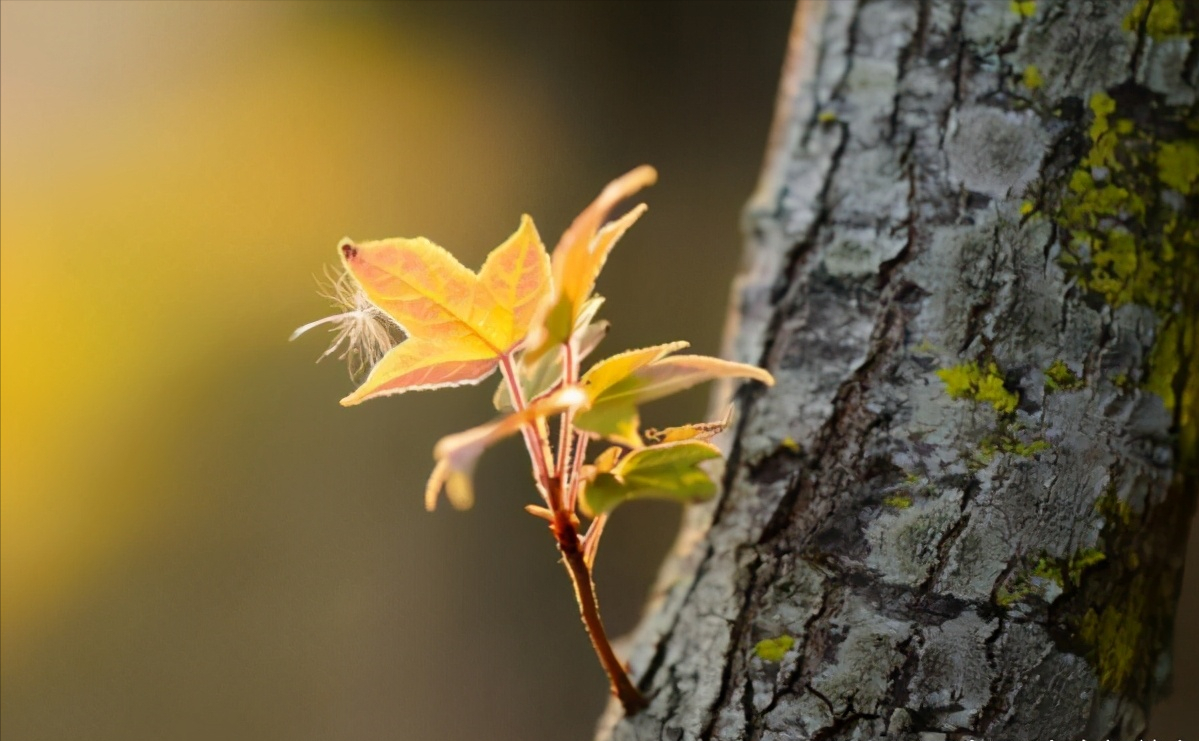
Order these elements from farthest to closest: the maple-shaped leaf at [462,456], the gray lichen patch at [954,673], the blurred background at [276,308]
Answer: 1. the blurred background at [276,308]
2. the gray lichen patch at [954,673]
3. the maple-shaped leaf at [462,456]

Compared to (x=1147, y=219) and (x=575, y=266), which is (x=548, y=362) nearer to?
(x=575, y=266)

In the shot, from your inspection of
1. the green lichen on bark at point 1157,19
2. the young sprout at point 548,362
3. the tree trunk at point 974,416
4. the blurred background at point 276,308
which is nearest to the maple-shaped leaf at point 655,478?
the young sprout at point 548,362

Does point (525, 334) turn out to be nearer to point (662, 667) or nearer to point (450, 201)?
point (662, 667)

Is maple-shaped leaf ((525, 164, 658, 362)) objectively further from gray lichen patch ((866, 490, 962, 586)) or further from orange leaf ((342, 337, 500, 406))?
gray lichen patch ((866, 490, 962, 586))

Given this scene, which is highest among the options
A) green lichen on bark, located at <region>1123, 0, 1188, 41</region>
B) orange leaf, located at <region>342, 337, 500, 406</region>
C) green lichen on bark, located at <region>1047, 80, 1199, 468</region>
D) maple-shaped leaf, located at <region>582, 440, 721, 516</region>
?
green lichen on bark, located at <region>1123, 0, 1188, 41</region>

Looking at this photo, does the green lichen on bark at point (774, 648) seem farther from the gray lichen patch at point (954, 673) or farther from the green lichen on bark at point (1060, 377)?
the green lichen on bark at point (1060, 377)

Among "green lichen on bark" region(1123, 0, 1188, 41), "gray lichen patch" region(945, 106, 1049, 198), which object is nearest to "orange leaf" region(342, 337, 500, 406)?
"gray lichen patch" region(945, 106, 1049, 198)
